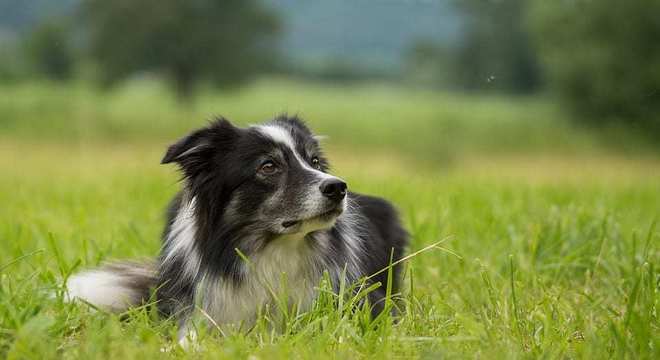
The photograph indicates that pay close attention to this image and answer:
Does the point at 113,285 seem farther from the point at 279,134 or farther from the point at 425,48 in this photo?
the point at 425,48

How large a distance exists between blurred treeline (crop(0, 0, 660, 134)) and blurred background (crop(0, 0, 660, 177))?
49 millimetres

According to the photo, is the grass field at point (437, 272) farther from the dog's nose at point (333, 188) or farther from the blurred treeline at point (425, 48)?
the blurred treeline at point (425, 48)

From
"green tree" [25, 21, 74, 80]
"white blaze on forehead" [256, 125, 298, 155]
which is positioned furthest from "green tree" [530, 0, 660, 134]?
"green tree" [25, 21, 74, 80]

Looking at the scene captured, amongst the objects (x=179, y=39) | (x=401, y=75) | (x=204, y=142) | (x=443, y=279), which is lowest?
(x=401, y=75)

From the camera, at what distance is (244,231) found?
3.20m

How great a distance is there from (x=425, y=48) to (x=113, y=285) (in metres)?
27.7

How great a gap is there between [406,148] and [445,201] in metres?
18.1

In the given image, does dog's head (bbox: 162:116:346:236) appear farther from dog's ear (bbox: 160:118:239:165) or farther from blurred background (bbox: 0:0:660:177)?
blurred background (bbox: 0:0:660:177)

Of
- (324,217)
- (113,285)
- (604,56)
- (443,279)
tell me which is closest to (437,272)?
(443,279)

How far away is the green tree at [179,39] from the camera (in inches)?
880

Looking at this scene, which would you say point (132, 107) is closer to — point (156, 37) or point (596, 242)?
point (156, 37)

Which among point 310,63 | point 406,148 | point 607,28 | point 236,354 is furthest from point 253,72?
point 236,354

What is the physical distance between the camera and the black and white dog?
10.2ft

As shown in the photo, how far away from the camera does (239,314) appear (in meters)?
3.13
